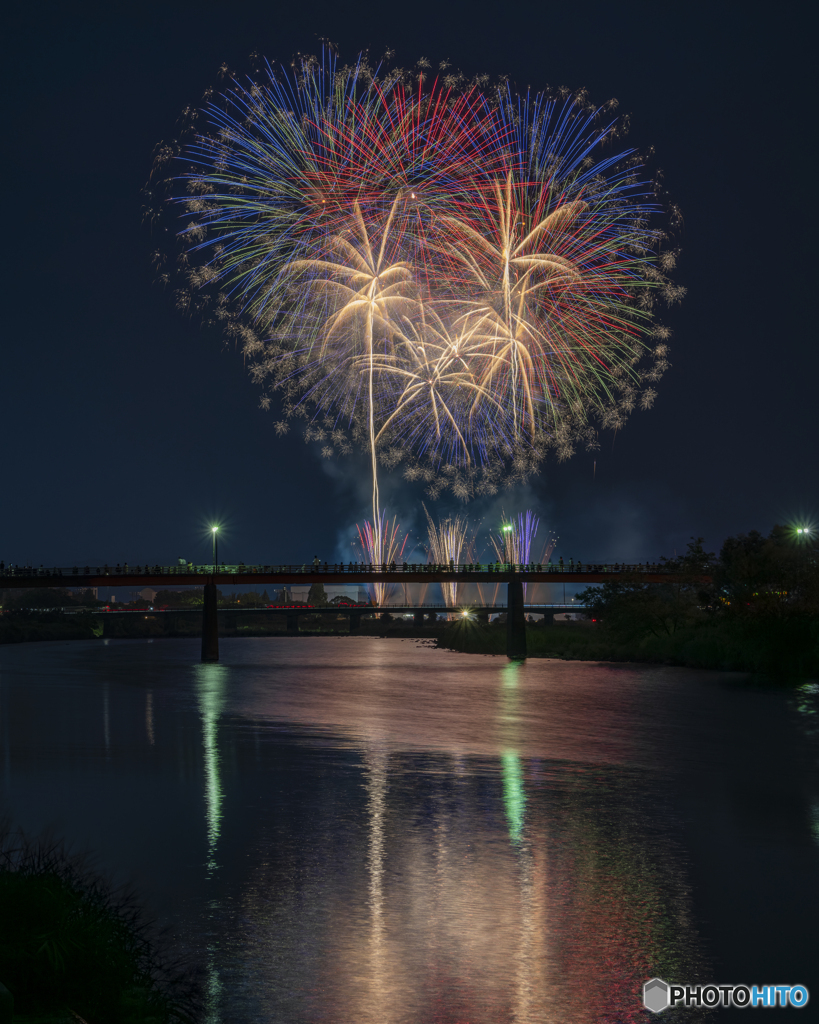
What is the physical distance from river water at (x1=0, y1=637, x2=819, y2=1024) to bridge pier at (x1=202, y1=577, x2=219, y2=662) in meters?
59.2

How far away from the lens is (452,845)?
22.5 metres

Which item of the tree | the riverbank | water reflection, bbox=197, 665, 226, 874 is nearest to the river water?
water reflection, bbox=197, 665, 226, 874

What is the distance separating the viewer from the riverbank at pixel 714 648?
69875mm

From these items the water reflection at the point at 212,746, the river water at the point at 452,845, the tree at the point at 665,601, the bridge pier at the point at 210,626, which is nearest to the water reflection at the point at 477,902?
the river water at the point at 452,845

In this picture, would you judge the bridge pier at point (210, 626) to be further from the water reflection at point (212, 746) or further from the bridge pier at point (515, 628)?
the bridge pier at point (515, 628)

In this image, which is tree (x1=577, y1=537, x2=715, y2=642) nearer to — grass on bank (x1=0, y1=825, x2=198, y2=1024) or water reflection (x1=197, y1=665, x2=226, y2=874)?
water reflection (x1=197, y1=665, x2=226, y2=874)

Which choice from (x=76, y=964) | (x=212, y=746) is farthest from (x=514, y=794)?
(x=76, y=964)

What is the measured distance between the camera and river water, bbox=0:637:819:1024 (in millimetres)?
14172

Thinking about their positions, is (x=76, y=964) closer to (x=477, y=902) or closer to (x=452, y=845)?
(x=477, y=902)

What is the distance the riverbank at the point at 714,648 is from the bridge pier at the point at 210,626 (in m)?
32.2

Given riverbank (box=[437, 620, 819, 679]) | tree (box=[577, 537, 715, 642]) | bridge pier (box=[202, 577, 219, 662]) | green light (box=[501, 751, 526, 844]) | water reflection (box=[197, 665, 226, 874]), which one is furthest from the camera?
bridge pier (box=[202, 577, 219, 662])

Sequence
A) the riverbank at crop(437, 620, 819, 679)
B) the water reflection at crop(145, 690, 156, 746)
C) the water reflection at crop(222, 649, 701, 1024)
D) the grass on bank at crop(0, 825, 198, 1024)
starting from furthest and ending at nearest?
1. the riverbank at crop(437, 620, 819, 679)
2. the water reflection at crop(145, 690, 156, 746)
3. the water reflection at crop(222, 649, 701, 1024)
4. the grass on bank at crop(0, 825, 198, 1024)

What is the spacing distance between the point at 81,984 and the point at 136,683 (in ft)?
248

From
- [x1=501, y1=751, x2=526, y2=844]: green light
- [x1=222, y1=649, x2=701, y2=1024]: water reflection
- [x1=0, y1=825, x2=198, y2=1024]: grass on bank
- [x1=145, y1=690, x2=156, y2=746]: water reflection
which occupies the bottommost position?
[x1=145, y1=690, x2=156, y2=746]: water reflection
